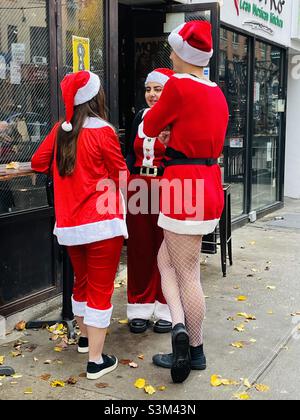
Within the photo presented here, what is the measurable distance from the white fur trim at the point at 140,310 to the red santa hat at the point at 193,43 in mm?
1850

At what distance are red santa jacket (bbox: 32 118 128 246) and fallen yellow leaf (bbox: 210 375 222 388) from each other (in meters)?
1.04

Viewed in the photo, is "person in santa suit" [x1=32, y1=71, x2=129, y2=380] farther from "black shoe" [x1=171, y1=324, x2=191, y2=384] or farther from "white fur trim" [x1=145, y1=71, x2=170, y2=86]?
"white fur trim" [x1=145, y1=71, x2=170, y2=86]

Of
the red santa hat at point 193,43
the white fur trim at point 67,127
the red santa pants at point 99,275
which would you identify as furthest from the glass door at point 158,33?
the red santa pants at point 99,275

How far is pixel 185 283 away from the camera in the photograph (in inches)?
129

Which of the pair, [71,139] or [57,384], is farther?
[57,384]

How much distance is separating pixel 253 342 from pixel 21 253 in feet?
6.16

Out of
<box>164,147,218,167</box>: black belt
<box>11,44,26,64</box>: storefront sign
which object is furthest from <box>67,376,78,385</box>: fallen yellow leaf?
<box>11,44,26,64</box>: storefront sign

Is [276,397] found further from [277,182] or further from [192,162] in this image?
[277,182]

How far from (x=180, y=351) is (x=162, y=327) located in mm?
949

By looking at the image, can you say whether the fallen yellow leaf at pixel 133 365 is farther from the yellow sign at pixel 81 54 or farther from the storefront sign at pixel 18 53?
the yellow sign at pixel 81 54

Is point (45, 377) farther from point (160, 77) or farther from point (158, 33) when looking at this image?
point (158, 33)

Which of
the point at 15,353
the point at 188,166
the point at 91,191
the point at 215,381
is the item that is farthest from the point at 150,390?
the point at 188,166

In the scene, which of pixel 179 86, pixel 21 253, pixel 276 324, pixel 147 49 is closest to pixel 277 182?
pixel 147 49

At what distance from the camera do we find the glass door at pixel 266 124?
8.35 m
